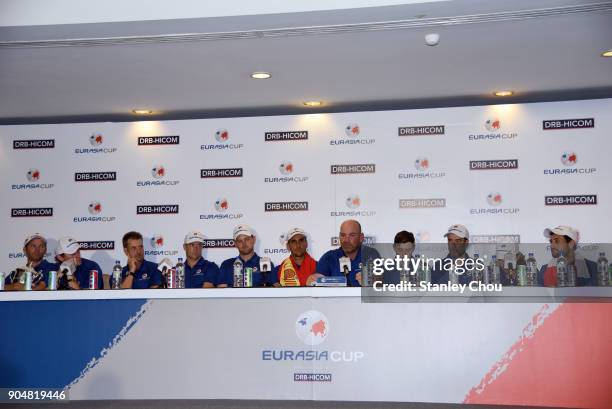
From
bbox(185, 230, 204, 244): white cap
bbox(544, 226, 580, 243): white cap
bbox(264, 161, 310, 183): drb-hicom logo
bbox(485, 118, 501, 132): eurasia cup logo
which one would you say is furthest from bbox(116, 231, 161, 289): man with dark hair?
bbox(544, 226, 580, 243): white cap

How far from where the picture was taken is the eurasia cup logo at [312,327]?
481cm

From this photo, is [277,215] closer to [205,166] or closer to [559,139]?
[205,166]

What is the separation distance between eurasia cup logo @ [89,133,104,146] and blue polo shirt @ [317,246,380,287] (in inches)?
103

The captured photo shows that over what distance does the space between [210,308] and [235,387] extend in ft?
1.71

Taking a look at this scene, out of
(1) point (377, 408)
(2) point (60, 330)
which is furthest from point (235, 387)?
(2) point (60, 330)

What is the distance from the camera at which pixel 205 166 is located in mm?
7684

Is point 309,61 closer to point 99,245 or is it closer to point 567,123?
point 567,123

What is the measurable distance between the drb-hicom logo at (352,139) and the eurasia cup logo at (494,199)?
4.04 ft

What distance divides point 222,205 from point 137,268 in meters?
1.03

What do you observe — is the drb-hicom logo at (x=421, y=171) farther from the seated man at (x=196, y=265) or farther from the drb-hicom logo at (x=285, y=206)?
the seated man at (x=196, y=265)

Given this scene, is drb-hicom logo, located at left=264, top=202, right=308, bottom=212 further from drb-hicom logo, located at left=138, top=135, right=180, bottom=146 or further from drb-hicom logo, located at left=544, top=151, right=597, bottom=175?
drb-hicom logo, located at left=544, top=151, right=597, bottom=175

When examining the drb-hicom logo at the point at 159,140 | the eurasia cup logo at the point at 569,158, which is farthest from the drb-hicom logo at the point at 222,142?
the eurasia cup logo at the point at 569,158

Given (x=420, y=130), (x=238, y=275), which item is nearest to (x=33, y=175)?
(x=238, y=275)

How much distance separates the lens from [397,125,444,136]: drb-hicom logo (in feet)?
24.1
